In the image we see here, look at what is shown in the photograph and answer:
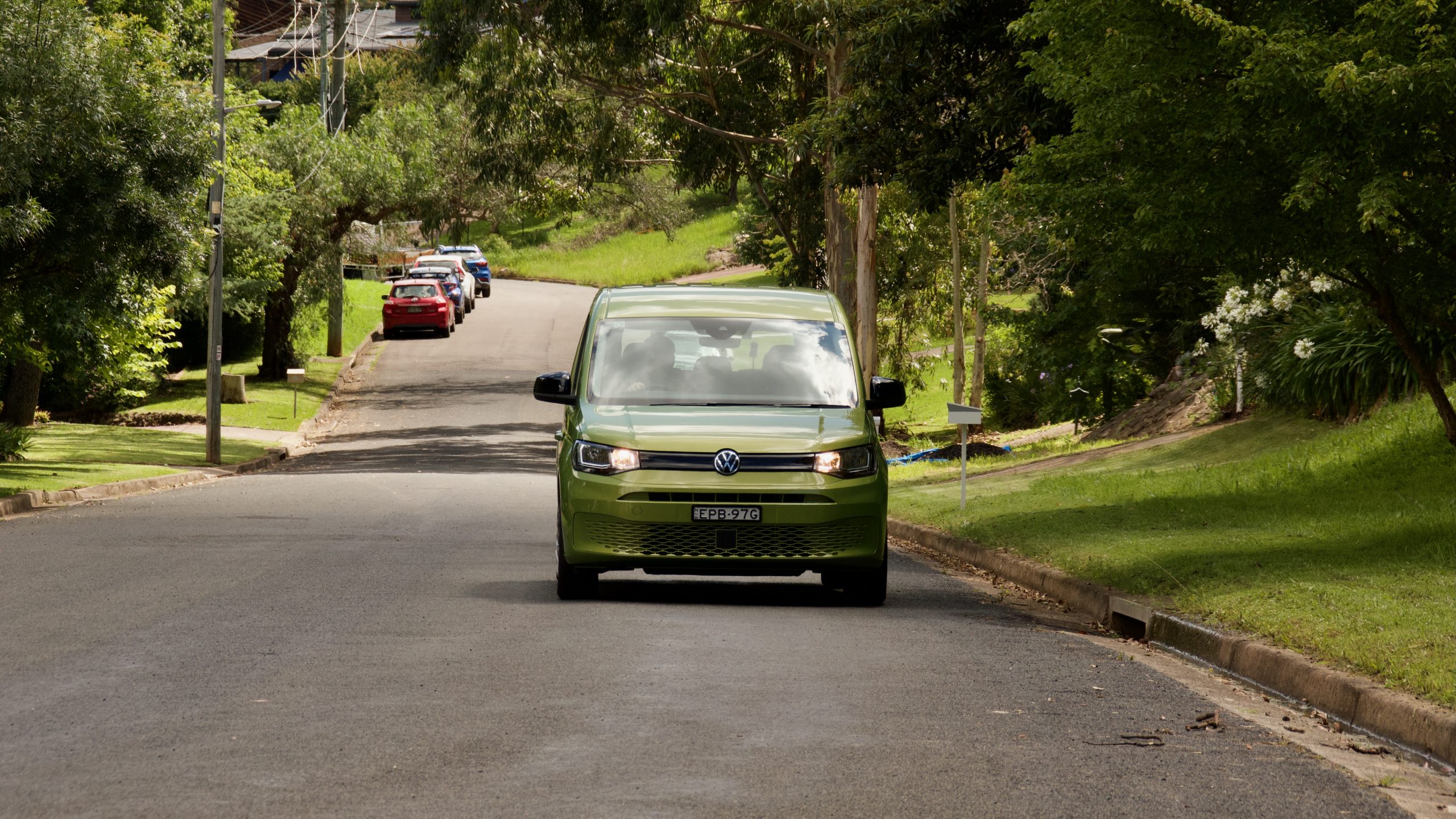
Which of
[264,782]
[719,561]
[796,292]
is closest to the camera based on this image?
[264,782]

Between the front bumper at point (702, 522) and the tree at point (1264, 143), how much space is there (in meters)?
3.75

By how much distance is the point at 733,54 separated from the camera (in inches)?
1404

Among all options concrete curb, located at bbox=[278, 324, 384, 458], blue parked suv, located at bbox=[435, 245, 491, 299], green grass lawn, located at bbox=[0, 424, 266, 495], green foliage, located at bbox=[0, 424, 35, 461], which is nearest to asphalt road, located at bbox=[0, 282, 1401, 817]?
green grass lawn, located at bbox=[0, 424, 266, 495]

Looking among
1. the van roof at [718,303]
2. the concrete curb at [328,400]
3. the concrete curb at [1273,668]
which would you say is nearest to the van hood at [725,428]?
the van roof at [718,303]

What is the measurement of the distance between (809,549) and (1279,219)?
4835 millimetres

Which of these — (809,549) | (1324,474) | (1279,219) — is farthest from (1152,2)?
(1324,474)

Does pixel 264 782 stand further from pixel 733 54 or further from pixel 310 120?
pixel 310 120

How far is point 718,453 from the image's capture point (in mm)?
10383

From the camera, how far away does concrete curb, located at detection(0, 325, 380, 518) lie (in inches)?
791

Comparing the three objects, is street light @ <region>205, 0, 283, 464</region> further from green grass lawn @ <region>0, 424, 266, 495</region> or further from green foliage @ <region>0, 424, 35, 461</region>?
Answer: green foliage @ <region>0, 424, 35, 461</region>

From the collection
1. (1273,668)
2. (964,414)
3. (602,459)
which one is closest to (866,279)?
(964,414)

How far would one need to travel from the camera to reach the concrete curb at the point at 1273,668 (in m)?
7.13

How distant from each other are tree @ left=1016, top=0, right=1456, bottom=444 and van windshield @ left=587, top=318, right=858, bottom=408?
110 inches

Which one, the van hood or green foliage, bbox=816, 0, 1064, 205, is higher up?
green foliage, bbox=816, 0, 1064, 205
